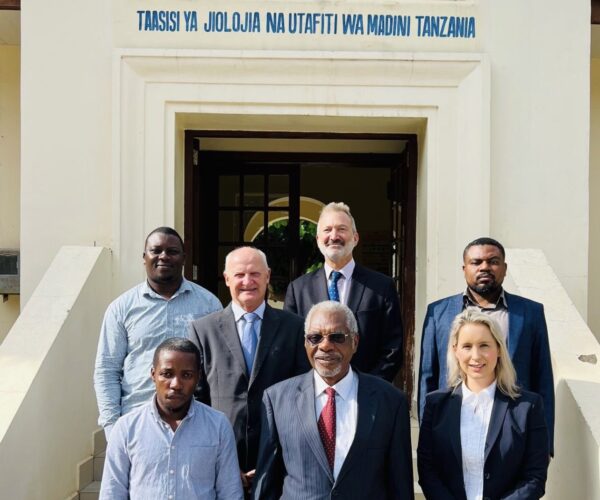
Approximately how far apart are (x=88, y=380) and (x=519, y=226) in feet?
10.6

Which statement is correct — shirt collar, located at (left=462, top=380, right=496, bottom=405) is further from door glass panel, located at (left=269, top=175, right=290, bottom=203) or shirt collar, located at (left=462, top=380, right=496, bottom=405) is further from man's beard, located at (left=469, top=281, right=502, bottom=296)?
door glass panel, located at (left=269, top=175, right=290, bottom=203)

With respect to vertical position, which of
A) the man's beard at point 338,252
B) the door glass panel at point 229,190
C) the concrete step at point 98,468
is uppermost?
the door glass panel at point 229,190

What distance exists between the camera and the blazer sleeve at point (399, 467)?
10.2 ft

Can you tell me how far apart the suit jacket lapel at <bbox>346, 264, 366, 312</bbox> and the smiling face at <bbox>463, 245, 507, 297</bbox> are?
0.56 m

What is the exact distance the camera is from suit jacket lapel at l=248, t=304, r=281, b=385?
3605mm

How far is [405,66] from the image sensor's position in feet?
20.4

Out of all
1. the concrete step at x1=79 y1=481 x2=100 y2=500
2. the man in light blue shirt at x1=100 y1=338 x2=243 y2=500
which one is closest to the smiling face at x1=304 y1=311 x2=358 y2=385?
the man in light blue shirt at x1=100 y1=338 x2=243 y2=500

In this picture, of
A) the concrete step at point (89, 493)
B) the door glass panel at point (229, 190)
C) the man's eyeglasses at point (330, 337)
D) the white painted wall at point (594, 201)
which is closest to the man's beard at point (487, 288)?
the man's eyeglasses at point (330, 337)

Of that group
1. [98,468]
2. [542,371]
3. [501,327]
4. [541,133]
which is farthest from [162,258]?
[541,133]

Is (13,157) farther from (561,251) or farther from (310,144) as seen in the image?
(561,251)

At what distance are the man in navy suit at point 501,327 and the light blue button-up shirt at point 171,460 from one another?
3.68ft

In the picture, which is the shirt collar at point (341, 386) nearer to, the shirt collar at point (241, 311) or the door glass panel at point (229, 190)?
the shirt collar at point (241, 311)

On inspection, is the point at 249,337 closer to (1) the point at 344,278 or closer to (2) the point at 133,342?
(2) the point at 133,342

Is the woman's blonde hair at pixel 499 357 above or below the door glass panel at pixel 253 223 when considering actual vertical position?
below
